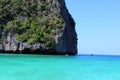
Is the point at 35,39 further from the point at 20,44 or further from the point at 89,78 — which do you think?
the point at 89,78

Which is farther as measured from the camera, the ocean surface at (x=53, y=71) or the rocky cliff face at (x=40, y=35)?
the rocky cliff face at (x=40, y=35)

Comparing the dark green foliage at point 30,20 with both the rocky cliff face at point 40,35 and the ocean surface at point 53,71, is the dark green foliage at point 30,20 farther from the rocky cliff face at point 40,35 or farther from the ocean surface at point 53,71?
the ocean surface at point 53,71

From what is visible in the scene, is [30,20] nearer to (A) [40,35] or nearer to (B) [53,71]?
(A) [40,35]

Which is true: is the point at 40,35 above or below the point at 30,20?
below

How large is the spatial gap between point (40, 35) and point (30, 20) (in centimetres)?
517

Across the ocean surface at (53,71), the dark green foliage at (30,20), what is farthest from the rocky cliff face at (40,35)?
the ocean surface at (53,71)

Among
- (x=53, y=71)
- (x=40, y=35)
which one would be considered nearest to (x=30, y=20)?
(x=40, y=35)

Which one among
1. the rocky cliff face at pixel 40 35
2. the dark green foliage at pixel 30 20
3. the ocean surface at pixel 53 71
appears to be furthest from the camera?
the dark green foliage at pixel 30 20

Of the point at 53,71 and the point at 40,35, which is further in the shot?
the point at 40,35

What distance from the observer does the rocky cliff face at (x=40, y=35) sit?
→ 55.6 meters

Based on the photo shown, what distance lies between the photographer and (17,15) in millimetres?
61656

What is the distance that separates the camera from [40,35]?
58.3 metres

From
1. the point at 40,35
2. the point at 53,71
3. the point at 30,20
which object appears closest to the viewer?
the point at 53,71

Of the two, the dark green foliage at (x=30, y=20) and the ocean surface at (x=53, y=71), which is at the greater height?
the dark green foliage at (x=30, y=20)
